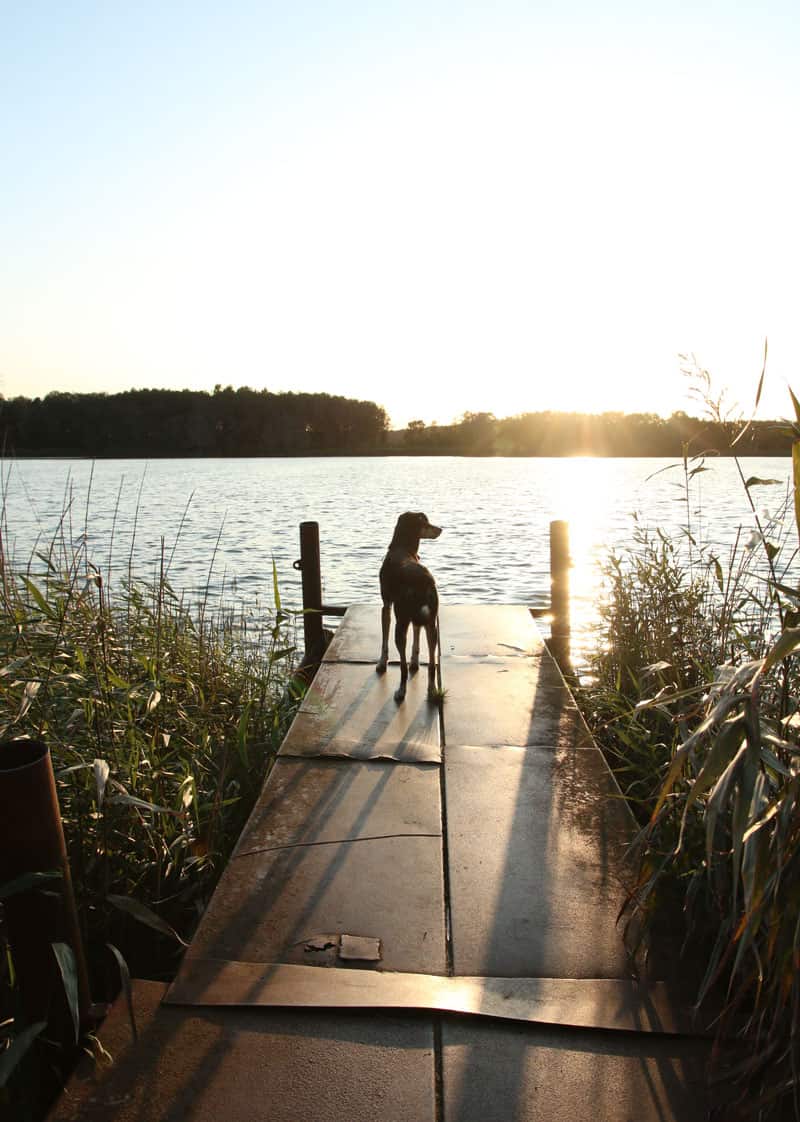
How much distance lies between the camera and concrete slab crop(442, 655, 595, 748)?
16.2ft

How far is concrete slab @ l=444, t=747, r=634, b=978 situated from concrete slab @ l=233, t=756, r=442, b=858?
5.7 inches

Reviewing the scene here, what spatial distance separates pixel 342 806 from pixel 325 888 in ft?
2.51

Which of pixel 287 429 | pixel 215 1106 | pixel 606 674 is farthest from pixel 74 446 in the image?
pixel 215 1106

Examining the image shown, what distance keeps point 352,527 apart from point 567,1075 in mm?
22475

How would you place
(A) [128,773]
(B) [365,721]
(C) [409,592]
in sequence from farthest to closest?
1. (C) [409,592]
2. (B) [365,721]
3. (A) [128,773]

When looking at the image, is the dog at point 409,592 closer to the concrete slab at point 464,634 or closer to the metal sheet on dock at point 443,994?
the concrete slab at point 464,634

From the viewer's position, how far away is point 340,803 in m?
4.03

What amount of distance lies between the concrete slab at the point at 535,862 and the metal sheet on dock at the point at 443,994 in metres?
0.09

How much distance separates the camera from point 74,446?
2080 inches

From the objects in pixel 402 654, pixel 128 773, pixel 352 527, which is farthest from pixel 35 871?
pixel 352 527

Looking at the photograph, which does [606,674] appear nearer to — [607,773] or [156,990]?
[607,773]

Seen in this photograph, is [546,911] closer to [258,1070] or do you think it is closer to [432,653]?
[258,1070]

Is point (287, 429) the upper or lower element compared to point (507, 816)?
upper

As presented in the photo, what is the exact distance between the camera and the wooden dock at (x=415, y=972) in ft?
7.18
